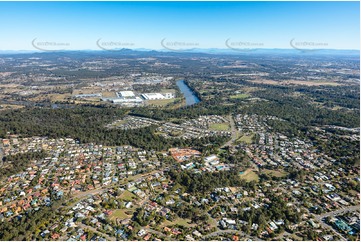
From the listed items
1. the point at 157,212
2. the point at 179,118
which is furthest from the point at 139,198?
the point at 179,118

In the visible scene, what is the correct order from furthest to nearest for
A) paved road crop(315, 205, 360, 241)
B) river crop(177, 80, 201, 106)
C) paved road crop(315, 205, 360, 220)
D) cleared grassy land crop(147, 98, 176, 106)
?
river crop(177, 80, 201, 106)
cleared grassy land crop(147, 98, 176, 106)
paved road crop(315, 205, 360, 220)
paved road crop(315, 205, 360, 241)

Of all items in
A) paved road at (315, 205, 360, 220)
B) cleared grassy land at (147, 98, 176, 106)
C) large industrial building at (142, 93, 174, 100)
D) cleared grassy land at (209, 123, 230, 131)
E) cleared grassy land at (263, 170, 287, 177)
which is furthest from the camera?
large industrial building at (142, 93, 174, 100)

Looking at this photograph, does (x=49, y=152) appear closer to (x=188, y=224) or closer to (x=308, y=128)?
(x=188, y=224)

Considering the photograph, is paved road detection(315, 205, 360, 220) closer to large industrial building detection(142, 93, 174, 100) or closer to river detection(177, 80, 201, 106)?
river detection(177, 80, 201, 106)

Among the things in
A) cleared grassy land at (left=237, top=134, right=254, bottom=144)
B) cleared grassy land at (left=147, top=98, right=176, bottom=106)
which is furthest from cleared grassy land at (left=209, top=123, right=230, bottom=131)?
cleared grassy land at (left=147, top=98, right=176, bottom=106)

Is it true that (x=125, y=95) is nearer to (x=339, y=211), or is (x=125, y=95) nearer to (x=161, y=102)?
(x=161, y=102)

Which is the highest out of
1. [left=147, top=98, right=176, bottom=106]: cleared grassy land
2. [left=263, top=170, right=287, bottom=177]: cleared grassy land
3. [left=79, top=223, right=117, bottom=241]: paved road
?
[left=79, top=223, right=117, bottom=241]: paved road

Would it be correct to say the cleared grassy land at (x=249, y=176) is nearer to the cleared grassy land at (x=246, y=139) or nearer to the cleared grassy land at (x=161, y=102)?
the cleared grassy land at (x=246, y=139)

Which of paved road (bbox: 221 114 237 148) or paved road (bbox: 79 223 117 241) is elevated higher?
paved road (bbox: 79 223 117 241)

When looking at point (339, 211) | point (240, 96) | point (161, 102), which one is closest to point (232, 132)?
point (339, 211)
